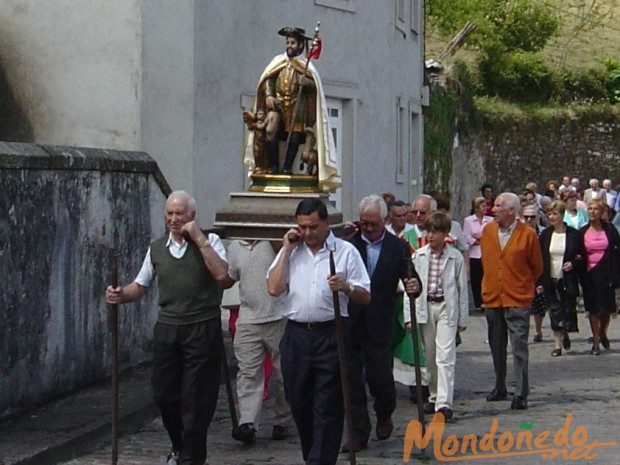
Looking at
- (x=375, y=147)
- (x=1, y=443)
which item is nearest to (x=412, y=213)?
(x=1, y=443)

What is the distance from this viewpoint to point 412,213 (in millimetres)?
13375

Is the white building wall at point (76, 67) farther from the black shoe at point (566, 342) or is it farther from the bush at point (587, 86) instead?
the bush at point (587, 86)

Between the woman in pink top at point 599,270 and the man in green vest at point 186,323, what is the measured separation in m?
8.43

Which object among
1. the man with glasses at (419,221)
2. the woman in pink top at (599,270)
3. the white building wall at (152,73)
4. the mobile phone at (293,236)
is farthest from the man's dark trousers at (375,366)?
the white building wall at (152,73)

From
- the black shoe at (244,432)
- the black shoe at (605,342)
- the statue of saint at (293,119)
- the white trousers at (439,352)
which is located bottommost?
the black shoe at (605,342)

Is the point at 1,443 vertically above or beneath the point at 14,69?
beneath

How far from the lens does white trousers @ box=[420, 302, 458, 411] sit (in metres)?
11.5

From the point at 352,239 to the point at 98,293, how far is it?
2.86m

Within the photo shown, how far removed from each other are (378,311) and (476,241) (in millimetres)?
9273

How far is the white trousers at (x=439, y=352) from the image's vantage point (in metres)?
11.5

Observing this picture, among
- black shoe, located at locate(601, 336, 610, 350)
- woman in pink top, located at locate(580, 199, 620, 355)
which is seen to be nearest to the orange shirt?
woman in pink top, located at locate(580, 199, 620, 355)

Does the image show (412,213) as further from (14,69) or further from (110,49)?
(14,69)

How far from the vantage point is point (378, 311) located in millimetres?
10273

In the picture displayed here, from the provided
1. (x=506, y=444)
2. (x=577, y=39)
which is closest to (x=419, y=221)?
(x=506, y=444)
